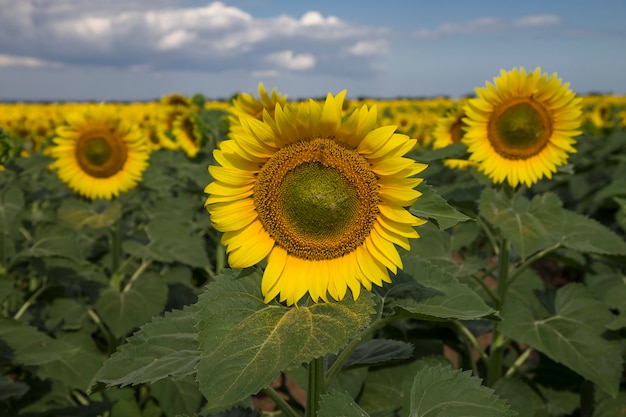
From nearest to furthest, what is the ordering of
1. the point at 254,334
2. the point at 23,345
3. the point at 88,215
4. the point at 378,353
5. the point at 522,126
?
the point at 254,334
the point at 378,353
the point at 23,345
the point at 522,126
the point at 88,215

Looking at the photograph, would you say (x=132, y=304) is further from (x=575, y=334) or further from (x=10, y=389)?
(x=575, y=334)

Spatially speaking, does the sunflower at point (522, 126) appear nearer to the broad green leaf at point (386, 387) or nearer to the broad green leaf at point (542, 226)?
the broad green leaf at point (542, 226)

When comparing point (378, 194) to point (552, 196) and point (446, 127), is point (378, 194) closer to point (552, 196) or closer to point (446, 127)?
point (552, 196)

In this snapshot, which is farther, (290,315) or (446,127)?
(446,127)

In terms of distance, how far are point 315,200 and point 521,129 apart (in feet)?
7.16

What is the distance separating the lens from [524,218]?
10.2 feet

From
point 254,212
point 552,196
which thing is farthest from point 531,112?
point 254,212

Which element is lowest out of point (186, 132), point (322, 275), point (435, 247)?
point (435, 247)

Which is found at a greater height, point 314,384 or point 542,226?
point 542,226

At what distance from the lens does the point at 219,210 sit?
1784 mm

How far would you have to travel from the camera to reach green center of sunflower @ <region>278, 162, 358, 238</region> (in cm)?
174

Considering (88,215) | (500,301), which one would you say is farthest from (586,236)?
(88,215)

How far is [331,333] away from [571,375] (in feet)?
8.12

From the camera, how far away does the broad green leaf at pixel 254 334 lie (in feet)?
4.92
